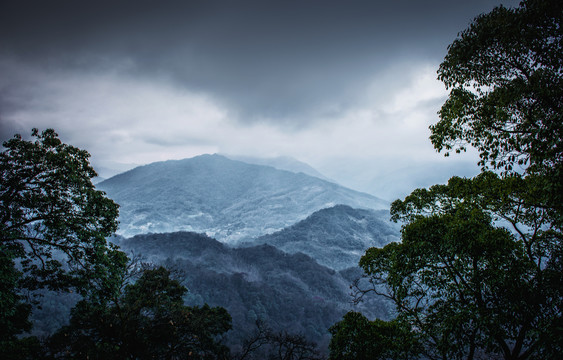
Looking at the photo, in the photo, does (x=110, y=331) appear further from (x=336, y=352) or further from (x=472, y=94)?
(x=472, y=94)

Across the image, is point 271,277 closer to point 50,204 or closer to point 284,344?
point 284,344

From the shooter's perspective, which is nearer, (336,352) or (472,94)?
(472,94)

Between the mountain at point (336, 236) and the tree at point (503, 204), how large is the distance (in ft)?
322

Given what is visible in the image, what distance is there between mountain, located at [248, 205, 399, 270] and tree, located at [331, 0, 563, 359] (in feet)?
322

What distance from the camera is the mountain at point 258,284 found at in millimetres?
55812

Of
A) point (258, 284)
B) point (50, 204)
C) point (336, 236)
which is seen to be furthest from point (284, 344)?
point (336, 236)

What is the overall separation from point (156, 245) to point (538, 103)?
292ft

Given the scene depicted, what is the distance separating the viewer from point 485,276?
22.4ft

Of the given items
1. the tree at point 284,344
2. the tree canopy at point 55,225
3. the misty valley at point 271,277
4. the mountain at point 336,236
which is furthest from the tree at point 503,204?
the mountain at point 336,236

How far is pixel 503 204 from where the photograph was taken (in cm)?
719

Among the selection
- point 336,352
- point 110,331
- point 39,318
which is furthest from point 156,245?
point 336,352

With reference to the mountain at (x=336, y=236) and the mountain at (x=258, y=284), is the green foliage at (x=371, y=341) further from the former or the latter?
the mountain at (x=336, y=236)

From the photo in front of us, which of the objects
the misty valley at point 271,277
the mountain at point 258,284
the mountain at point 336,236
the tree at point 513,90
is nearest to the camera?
the tree at point 513,90

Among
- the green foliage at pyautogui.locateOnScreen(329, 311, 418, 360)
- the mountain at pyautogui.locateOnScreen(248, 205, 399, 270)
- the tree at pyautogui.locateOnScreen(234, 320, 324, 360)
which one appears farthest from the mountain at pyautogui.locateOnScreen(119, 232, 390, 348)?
the green foliage at pyautogui.locateOnScreen(329, 311, 418, 360)
